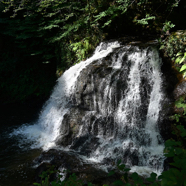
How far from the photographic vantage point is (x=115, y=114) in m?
5.95

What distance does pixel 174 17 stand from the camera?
836cm

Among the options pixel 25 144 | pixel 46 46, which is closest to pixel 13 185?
pixel 25 144

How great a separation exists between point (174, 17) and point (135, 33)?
2011 mm

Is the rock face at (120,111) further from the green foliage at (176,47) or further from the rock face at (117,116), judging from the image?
the green foliage at (176,47)

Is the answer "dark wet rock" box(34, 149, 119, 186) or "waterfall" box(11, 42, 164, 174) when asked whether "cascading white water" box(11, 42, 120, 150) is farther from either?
"dark wet rock" box(34, 149, 119, 186)

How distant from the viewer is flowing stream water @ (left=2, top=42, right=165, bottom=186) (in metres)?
5.01

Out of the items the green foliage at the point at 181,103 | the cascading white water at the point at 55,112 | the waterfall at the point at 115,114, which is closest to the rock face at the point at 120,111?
the waterfall at the point at 115,114

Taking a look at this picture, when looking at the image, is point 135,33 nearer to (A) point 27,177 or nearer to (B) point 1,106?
(A) point 27,177

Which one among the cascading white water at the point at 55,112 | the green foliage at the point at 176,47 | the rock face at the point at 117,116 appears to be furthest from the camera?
the cascading white water at the point at 55,112

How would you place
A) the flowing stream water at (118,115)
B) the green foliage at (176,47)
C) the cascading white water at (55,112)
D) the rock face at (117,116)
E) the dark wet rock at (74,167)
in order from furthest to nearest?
the cascading white water at (55,112)
the green foliage at (176,47)
the flowing stream water at (118,115)
the rock face at (117,116)
the dark wet rock at (74,167)

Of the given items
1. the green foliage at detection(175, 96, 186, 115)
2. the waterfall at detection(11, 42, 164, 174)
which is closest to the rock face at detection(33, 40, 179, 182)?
the waterfall at detection(11, 42, 164, 174)

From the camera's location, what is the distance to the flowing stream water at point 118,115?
5008mm

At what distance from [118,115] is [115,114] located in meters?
0.13

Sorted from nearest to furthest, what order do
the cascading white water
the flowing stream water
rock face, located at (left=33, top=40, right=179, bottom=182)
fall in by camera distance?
rock face, located at (left=33, top=40, right=179, bottom=182), the flowing stream water, the cascading white water
